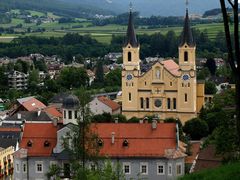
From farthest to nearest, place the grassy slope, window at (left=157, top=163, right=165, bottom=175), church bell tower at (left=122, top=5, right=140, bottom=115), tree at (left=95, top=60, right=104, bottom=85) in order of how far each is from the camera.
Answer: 1. tree at (left=95, top=60, right=104, bottom=85)
2. church bell tower at (left=122, top=5, right=140, bottom=115)
3. window at (left=157, top=163, right=165, bottom=175)
4. the grassy slope

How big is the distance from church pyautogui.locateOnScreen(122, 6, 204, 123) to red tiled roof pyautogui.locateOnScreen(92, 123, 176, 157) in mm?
24032

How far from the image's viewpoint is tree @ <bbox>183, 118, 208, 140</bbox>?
5056 centimetres

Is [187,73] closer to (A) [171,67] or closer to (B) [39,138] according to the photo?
(A) [171,67]

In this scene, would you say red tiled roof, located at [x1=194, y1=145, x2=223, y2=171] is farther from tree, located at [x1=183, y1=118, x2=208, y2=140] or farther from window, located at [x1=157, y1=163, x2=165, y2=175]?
tree, located at [x1=183, y1=118, x2=208, y2=140]

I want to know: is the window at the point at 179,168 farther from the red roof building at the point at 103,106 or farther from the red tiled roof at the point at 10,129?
the red roof building at the point at 103,106

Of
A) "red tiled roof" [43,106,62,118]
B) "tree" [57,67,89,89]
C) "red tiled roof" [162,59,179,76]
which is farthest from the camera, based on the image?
"tree" [57,67,89,89]

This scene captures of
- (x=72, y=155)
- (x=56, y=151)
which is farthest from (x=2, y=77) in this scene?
(x=72, y=155)

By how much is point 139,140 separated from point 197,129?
16.7 meters

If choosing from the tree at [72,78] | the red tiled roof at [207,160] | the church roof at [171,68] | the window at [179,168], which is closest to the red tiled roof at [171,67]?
the church roof at [171,68]

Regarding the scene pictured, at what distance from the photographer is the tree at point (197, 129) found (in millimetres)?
50559

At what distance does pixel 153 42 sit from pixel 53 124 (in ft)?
317

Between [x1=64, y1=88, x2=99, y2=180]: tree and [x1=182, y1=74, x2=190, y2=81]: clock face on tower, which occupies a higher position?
[x1=182, y1=74, x2=190, y2=81]: clock face on tower

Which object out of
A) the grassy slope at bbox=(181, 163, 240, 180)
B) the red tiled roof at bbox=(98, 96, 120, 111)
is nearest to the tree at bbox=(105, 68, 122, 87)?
the red tiled roof at bbox=(98, 96, 120, 111)

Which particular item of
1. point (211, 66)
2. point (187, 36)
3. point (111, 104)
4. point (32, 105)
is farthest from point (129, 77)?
point (211, 66)
